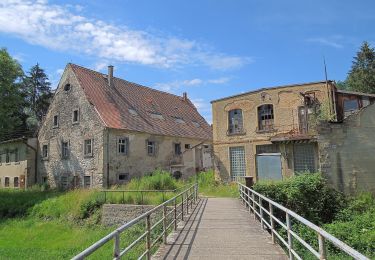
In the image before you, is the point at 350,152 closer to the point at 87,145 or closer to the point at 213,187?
the point at 213,187

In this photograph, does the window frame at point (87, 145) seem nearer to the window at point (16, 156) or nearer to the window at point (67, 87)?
the window at point (67, 87)

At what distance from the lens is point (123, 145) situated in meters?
29.6

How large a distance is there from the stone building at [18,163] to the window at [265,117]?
20.6 metres

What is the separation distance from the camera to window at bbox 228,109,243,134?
28375 mm

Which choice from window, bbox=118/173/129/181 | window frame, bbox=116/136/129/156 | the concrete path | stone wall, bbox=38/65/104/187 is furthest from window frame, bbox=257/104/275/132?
the concrete path

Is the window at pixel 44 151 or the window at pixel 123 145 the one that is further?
the window at pixel 44 151

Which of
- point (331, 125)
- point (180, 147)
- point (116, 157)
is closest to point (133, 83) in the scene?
point (180, 147)

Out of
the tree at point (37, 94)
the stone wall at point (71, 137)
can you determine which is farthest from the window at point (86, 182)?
the tree at point (37, 94)

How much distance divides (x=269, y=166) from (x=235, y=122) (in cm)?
441

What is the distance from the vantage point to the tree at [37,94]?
5103 cm

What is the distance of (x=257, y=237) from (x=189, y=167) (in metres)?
25.8

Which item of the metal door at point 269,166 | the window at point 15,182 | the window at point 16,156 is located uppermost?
the window at point 16,156

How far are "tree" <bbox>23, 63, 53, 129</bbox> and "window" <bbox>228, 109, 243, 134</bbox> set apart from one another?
3074 centimetres

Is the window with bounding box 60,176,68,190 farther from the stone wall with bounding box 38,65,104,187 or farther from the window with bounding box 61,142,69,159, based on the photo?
the window with bounding box 61,142,69,159
